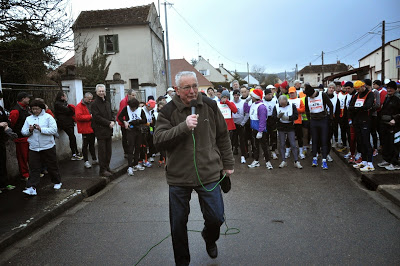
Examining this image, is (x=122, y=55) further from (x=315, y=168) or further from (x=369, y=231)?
(x=369, y=231)

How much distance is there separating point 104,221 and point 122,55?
26.0m

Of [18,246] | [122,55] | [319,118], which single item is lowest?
[18,246]

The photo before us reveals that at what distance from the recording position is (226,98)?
9.16 m

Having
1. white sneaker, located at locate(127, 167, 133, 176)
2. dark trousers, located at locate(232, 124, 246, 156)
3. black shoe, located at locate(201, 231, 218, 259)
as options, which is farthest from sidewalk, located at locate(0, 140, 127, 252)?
dark trousers, located at locate(232, 124, 246, 156)

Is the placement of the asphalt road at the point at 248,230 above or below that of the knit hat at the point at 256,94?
below

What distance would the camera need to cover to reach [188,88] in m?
3.09

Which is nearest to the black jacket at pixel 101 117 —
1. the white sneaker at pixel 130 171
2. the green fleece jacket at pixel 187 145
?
the white sneaker at pixel 130 171

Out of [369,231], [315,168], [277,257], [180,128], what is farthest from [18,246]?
[315,168]

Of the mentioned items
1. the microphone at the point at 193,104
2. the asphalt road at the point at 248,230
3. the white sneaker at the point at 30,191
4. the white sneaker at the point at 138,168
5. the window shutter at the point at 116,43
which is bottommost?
the asphalt road at the point at 248,230

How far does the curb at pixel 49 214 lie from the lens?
4.29 meters

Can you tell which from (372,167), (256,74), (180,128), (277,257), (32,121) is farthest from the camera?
(256,74)

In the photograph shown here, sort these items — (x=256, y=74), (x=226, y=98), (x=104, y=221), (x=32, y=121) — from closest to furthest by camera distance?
(x=104, y=221)
(x=32, y=121)
(x=226, y=98)
(x=256, y=74)

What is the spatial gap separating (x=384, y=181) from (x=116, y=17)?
90.9ft

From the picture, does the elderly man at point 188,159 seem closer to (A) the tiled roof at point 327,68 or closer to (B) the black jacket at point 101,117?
(B) the black jacket at point 101,117
